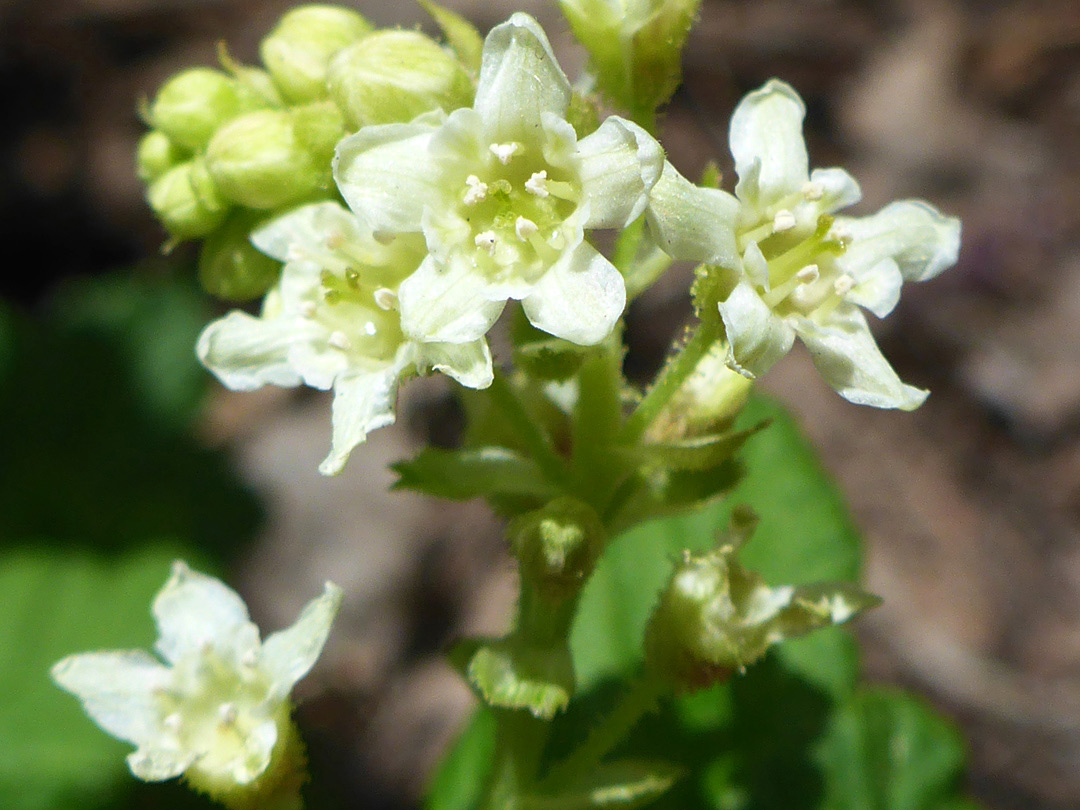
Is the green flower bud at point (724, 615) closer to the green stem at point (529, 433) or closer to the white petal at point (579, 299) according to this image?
the green stem at point (529, 433)

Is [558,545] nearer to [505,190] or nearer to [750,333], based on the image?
[750,333]

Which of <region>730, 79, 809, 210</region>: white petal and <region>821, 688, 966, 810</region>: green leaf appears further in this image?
<region>821, 688, 966, 810</region>: green leaf

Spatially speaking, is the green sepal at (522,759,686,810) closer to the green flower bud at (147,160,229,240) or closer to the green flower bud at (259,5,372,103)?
the green flower bud at (147,160,229,240)

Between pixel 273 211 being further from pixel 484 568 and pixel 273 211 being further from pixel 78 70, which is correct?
pixel 78 70

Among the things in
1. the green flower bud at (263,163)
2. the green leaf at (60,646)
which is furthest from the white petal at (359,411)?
the green leaf at (60,646)

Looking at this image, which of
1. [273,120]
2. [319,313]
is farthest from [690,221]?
[273,120]

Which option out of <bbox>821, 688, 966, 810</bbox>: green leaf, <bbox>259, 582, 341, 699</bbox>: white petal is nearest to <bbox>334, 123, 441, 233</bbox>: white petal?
<bbox>259, 582, 341, 699</bbox>: white petal

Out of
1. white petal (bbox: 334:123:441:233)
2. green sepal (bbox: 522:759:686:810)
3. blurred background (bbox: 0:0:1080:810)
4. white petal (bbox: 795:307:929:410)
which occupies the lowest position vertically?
blurred background (bbox: 0:0:1080:810)
